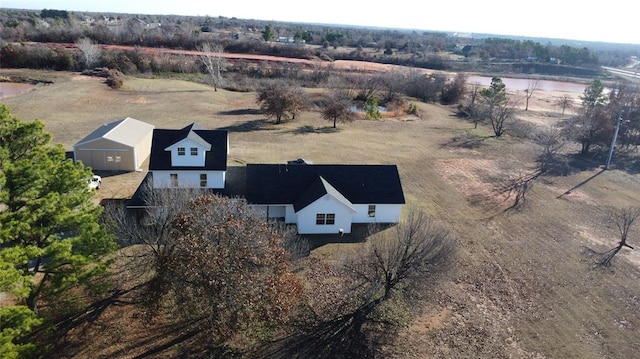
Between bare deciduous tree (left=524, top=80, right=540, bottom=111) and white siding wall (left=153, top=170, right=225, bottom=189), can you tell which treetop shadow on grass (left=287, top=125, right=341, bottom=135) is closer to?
white siding wall (left=153, top=170, right=225, bottom=189)

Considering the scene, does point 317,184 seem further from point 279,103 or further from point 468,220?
point 279,103

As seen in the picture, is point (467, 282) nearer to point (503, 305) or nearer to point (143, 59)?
point (503, 305)

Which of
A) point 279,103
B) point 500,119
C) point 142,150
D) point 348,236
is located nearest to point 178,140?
point 142,150

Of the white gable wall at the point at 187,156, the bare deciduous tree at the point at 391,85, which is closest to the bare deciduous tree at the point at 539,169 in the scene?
the white gable wall at the point at 187,156

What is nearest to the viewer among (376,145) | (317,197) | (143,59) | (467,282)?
(467,282)

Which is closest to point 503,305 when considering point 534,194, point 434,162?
point 534,194

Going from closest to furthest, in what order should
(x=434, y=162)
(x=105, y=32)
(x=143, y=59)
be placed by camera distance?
(x=434, y=162), (x=143, y=59), (x=105, y=32)

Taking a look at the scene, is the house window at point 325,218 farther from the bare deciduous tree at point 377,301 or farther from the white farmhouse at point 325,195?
the bare deciduous tree at point 377,301

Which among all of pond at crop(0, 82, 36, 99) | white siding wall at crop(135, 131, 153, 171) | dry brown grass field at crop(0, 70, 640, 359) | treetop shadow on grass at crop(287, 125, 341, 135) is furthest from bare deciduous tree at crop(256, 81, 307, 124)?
pond at crop(0, 82, 36, 99)
